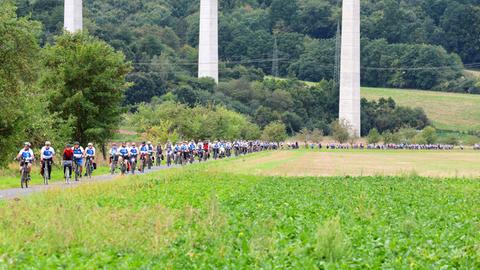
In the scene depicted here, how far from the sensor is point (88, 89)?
53156mm

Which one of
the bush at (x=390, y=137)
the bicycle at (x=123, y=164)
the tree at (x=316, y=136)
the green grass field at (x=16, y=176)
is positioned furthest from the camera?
the bush at (x=390, y=137)

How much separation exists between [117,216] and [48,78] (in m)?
34.3

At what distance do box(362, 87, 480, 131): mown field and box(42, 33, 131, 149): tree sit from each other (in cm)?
10291

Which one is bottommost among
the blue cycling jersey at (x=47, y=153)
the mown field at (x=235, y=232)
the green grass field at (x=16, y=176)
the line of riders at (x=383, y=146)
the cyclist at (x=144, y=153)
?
the line of riders at (x=383, y=146)

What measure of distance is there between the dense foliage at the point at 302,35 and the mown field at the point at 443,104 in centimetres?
541

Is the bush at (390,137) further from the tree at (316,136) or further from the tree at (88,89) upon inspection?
the tree at (88,89)

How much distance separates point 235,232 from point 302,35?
171 m

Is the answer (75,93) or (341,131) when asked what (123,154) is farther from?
(341,131)

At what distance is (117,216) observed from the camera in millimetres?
20562

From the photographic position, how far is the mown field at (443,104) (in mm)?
153175

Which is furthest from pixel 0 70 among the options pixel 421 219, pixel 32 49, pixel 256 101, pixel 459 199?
pixel 256 101

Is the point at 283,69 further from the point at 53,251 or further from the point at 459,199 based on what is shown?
the point at 53,251

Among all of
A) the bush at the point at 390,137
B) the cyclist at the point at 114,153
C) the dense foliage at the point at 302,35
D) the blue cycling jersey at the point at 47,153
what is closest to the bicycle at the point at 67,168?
the blue cycling jersey at the point at 47,153

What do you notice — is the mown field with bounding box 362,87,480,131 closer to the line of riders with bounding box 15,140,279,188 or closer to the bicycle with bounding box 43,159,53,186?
the line of riders with bounding box 15,140,279,188
